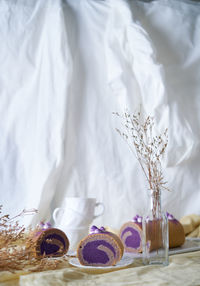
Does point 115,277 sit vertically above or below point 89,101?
below

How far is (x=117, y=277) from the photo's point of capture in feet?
2.99

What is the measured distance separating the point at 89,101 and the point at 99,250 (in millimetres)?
1178

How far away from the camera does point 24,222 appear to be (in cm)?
191

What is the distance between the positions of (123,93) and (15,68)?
0.60 metres

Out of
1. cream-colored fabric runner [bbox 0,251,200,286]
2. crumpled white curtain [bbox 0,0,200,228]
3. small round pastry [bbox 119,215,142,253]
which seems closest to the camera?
cream-colored fabric runner [bbox 0,251,200,286]

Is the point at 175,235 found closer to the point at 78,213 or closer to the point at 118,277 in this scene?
the point at 78,213

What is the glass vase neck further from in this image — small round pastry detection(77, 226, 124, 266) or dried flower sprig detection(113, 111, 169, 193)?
small round pastry detection(77, 226, 124, 266)

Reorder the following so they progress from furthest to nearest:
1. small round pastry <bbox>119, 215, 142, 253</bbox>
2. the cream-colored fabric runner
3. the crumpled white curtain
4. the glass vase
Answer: the crumpled white curtain, small round pastry <bbox>119, 215, 142, 253</bbox>, the glass vase, the cream-colored fabric runner

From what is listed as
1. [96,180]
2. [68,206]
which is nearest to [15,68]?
[96,180]

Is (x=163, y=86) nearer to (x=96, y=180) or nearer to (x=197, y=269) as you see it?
(x=96, y=180)

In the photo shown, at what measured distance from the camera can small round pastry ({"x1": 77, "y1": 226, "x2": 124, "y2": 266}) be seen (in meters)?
1.05

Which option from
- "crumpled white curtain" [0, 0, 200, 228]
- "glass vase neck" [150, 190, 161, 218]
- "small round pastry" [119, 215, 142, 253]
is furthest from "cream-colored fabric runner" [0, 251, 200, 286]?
"crumpled white curtain" [0, 0, 200, 228]

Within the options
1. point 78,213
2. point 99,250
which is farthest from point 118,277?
point 78,213

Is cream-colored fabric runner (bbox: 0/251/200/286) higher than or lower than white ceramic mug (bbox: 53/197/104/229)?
lower
